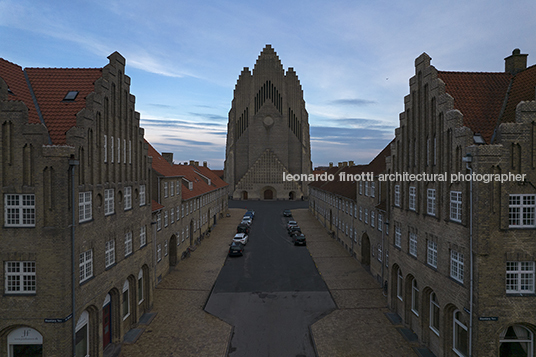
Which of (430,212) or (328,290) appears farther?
(328,290)

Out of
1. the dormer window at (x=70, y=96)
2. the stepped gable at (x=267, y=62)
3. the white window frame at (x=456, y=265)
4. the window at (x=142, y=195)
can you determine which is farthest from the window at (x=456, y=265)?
the stepped gable at (x=267, y=62)

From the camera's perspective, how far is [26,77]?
1731 cm

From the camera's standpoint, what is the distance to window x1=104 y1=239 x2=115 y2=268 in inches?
673

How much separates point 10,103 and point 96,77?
215 inches

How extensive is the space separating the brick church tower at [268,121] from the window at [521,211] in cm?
8572

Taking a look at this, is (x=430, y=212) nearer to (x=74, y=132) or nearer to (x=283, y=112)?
(x=74, y=132)

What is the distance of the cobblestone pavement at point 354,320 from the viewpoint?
57.9 ft

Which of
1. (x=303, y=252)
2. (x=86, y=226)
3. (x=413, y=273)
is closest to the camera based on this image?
(x=86, y=226)

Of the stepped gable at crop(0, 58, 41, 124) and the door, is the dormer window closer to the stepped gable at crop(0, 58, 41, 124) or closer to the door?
the stepped gable at crop(0, 58, 41, 124)

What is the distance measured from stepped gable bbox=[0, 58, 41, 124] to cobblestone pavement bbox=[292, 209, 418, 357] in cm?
1908

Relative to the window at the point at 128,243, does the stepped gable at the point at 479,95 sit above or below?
above

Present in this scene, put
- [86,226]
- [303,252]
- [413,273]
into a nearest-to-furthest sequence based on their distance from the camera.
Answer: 1. [86,226]
2. [413,273]
3. [303,252]

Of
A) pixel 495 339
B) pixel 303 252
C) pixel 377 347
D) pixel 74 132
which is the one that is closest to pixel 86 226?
pixel 74 132

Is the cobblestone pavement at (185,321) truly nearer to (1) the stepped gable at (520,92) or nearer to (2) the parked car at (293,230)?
(2) the parked car at (293,230)
